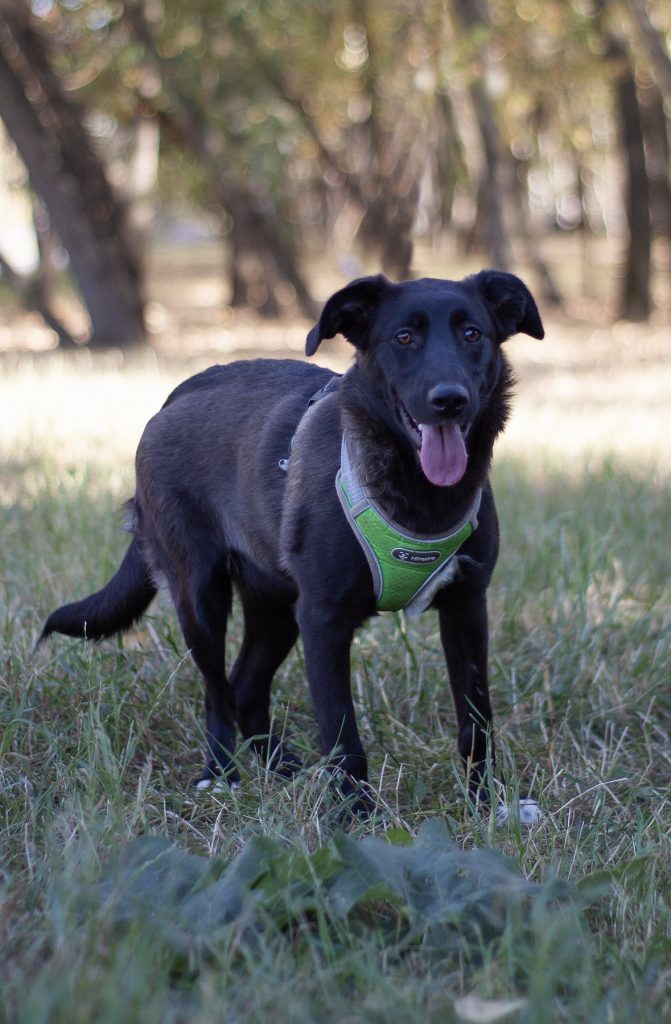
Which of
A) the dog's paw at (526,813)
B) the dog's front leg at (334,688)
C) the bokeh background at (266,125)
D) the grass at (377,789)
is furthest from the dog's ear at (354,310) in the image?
the bokeh background at (266,125)

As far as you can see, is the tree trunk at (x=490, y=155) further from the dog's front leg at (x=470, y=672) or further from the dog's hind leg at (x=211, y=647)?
the dog's front leg at (x=470, y=672)

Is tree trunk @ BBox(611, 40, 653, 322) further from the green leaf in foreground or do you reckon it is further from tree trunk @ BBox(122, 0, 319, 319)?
the green leaf in foreground

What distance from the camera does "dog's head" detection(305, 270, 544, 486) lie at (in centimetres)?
304

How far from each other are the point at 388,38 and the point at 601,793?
2209 cm

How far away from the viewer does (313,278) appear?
91.8ft

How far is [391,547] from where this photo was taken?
3.09m

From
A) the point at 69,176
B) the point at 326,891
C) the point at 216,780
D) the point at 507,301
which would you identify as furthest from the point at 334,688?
the point at 69,176

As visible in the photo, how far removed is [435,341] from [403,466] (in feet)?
1.16

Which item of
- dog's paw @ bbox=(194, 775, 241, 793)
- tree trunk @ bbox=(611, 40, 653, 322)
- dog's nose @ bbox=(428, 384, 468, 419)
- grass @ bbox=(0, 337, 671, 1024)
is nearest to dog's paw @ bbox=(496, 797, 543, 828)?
grass @ bbox=(0, 337, 671, 1024)

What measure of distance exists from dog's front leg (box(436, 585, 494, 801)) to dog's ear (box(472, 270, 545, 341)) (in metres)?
0.80

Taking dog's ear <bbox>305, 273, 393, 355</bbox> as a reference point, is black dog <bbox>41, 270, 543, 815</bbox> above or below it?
below

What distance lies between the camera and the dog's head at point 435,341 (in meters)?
3.04

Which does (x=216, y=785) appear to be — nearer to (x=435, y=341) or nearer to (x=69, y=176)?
(x=435, y=341)

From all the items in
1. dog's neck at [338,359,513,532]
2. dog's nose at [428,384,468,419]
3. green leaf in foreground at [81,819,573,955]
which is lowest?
green leaf in foreground at [81,819,573,955]
